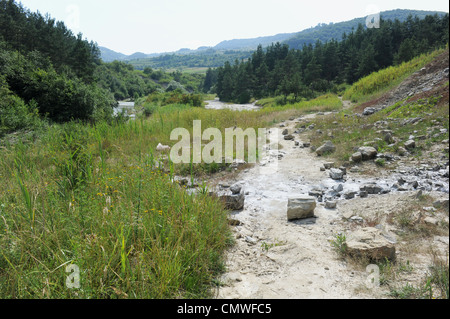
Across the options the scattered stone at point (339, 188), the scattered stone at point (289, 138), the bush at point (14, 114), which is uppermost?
the bush at point (14, 114)

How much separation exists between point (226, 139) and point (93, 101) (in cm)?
1266

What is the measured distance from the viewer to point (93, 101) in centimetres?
1686

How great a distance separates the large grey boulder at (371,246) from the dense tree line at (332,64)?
2730 cm

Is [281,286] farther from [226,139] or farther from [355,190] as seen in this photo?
[226,139]

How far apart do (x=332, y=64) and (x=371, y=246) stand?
4611 centimetres

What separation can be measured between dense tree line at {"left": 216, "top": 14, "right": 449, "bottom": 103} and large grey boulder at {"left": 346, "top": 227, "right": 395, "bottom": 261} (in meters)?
27.3

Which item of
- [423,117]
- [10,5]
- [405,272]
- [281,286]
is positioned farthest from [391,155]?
[10,5]

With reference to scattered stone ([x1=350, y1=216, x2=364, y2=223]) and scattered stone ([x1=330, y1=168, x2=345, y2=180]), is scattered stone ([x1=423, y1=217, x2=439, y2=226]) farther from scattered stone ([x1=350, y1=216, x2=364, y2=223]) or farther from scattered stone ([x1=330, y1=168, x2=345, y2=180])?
scattered stone ([x1=330, y1=168, x2=345, y2=180])

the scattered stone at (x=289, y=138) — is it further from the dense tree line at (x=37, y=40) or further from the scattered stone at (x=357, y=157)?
the dense tree line at (x=37, y=40)

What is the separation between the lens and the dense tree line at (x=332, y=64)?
107ft

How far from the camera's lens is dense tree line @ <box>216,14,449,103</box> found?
32500mm

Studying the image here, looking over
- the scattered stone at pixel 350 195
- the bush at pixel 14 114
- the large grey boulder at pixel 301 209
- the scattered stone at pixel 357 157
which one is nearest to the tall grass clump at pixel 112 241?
the large grey boulder at pixel 301 209

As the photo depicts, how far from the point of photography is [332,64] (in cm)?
4194
